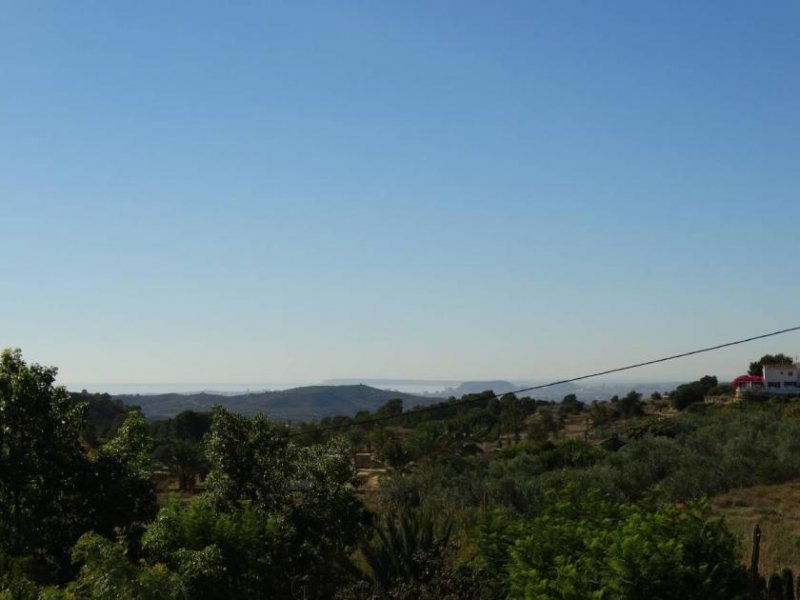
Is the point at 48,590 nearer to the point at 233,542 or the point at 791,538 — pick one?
the point at 233,542

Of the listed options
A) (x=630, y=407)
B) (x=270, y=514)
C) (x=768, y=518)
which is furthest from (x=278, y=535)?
(x=630, y=407)

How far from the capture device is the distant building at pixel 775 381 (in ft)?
265

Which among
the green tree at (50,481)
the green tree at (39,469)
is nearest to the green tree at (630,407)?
the green tree at (50,481)

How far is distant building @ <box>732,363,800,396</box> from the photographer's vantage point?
265ft

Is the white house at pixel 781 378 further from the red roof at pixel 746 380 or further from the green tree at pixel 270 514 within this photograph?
the green tree at pixel 270 514

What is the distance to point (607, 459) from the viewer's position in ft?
102

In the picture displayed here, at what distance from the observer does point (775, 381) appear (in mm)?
82750

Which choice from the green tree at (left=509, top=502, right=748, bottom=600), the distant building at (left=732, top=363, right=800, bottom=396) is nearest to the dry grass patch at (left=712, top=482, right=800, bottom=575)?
the green tree at (left=509, top=502, right=748, bottom=600)

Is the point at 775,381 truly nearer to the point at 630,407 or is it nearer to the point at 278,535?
the point at 630,407

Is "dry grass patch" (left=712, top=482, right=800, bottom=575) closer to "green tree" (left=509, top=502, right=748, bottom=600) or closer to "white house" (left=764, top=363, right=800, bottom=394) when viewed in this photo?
"green tree" (left=509, top=502, right=748, bottom=600)

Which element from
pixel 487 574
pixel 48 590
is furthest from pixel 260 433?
pixel 48 590

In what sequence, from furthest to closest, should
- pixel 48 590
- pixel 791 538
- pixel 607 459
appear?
pixel 607 459 → pixel 791 538 → pixel 48 590

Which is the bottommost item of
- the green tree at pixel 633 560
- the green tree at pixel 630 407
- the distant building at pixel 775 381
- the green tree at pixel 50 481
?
the green tree at pixel 630 407

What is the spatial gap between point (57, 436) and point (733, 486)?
23.0 meters
